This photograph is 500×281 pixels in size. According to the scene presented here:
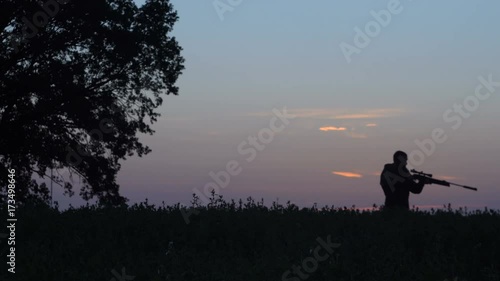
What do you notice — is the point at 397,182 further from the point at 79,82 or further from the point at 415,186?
the point at 79,82

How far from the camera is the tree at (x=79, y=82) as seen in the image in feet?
91.0

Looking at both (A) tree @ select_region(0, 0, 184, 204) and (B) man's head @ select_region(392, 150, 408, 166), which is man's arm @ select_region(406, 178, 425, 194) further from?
(A) tree @ select_region(0, 0, 184, 204)

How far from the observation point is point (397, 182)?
59.8ft

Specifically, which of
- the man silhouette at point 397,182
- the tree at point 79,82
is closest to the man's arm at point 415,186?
the man silhouette at point 397,182

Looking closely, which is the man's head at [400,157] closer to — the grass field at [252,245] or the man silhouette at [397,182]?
the man silhouette at [397,182]

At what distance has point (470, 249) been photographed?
12.7 metres

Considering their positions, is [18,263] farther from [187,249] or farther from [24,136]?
[24,136]

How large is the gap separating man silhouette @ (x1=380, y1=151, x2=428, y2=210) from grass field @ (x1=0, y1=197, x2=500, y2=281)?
8.49 feet

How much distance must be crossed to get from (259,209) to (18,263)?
565 centimetres

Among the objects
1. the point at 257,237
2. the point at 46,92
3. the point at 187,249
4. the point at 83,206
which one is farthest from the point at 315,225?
the point at 46,92

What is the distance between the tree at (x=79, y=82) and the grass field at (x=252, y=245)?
12.9m

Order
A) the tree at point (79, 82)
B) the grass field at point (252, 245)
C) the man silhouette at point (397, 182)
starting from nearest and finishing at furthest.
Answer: the grass field at point (252, 245), the man silhouette at point (397, 182), the tree at point (79, 82)

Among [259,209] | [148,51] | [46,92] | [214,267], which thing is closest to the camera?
[214,267]

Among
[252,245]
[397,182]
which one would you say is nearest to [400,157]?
[397,182]
